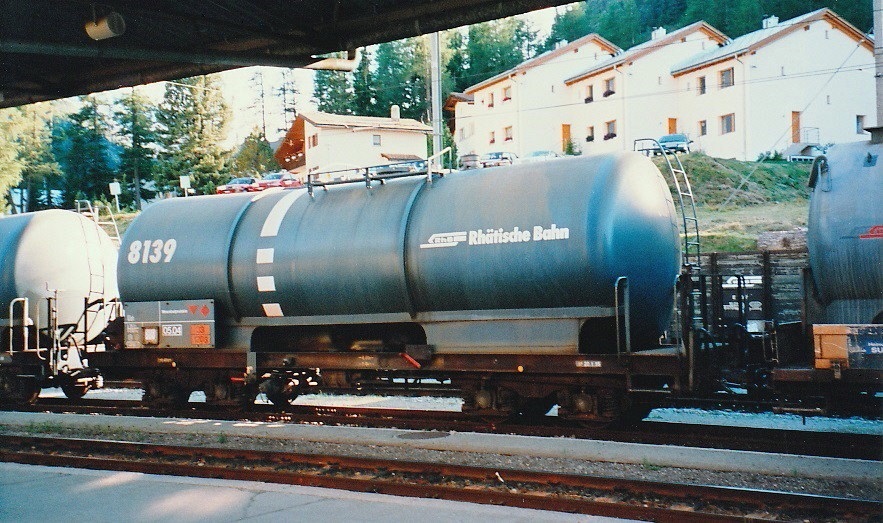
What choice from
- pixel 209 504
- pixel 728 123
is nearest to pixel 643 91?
pixel 728 123

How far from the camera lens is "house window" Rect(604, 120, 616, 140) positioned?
54188mm

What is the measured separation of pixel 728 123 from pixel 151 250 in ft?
138

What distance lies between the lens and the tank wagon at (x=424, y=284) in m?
10.1

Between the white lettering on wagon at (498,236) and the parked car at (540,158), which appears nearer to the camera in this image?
the white lettering on wagon at (498,236)

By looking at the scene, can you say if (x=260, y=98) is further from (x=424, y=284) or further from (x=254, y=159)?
(x=424, y=284)

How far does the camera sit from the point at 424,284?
1089 centimetres

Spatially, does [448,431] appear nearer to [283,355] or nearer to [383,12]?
[283,355]

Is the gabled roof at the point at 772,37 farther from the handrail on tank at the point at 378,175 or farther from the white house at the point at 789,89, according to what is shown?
the handrail on tank at the point at 378,175

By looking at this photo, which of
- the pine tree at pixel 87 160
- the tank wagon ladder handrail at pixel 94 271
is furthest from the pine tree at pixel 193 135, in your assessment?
the tank wagon ladder handrail at pixel 94 271

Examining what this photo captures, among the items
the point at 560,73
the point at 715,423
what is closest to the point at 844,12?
the point at 560,73

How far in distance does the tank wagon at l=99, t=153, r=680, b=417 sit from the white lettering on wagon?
2 centimetres

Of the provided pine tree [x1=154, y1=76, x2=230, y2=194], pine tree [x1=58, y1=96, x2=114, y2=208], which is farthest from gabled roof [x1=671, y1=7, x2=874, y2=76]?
pine tree [x1=58, y1=96, x2=114, y2=208]

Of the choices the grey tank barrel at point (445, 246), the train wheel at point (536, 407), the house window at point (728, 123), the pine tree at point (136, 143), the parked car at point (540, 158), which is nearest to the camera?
the grey tank barrel at point (445, 246)

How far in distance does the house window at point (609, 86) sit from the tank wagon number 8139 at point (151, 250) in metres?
45.5
